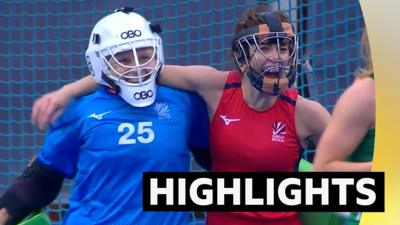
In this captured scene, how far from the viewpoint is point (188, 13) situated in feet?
8.27

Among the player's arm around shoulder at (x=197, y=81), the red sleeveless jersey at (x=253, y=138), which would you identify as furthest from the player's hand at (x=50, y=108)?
the red sleeveless jersey at (x=253, y=138)

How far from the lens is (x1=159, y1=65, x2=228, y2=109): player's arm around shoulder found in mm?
2090

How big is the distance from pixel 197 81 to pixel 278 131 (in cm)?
20

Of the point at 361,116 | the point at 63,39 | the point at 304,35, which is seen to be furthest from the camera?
the point at 63,39

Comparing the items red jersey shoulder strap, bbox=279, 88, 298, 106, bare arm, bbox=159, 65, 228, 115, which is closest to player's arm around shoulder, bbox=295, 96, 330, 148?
red jersey shoulder strap, bbox=279, 88, 298, 106

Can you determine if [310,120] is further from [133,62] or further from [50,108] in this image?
[50,108]

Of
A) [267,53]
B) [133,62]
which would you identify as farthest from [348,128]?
[133,62]

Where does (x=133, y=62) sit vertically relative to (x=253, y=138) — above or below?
above

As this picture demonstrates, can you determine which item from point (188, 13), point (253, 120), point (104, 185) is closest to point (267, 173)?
point (253, 120)

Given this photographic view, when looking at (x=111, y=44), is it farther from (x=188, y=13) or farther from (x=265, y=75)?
(x=188, y=13)

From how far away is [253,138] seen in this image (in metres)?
2.08

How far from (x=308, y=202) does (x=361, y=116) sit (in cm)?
26

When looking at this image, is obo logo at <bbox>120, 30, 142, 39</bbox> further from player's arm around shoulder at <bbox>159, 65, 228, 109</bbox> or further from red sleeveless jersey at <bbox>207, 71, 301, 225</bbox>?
red sleeveless jersey at <bbox>207, 71, 301, 225</bbox>

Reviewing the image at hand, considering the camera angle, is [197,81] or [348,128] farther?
[197,81]
